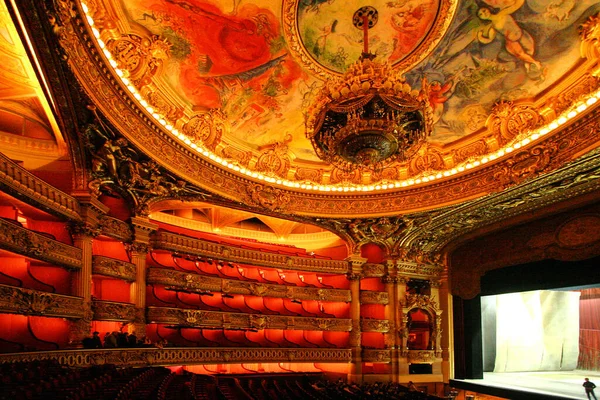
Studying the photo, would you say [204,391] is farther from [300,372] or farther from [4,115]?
[300,372]

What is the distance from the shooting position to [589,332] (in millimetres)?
20312

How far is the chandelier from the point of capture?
800 cm

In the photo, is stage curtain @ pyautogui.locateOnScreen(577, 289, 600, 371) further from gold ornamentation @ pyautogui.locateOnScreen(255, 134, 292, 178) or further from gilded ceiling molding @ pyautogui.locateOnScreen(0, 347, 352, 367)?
gold ornamentation @ pyautogui.locateOnScreen(255, 134, 292, 178)

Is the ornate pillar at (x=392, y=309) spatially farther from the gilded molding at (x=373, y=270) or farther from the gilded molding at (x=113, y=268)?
the gilded molding at (x=113, y=268)

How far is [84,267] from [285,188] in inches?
244

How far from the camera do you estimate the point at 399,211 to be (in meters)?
14.3

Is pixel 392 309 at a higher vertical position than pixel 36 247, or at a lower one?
lower

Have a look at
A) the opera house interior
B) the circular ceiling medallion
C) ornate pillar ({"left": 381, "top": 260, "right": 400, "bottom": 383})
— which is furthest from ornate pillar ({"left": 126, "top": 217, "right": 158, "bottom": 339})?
ornate pillar ({"left": 381, "top": 260, "right": 400, "bottom": 383})

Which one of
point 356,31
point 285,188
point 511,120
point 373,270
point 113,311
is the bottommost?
point 113,311

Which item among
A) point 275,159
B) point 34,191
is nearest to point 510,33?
point 275,159

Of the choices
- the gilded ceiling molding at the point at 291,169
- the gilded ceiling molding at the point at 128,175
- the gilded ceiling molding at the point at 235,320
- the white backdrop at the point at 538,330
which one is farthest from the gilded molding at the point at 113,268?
the white backdrop at the point at 538,330

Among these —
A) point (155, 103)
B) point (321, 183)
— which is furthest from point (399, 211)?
point (155, 103)

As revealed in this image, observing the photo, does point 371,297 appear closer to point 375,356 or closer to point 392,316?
point 392,316

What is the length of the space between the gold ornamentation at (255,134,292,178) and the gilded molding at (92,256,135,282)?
14.6 feet
